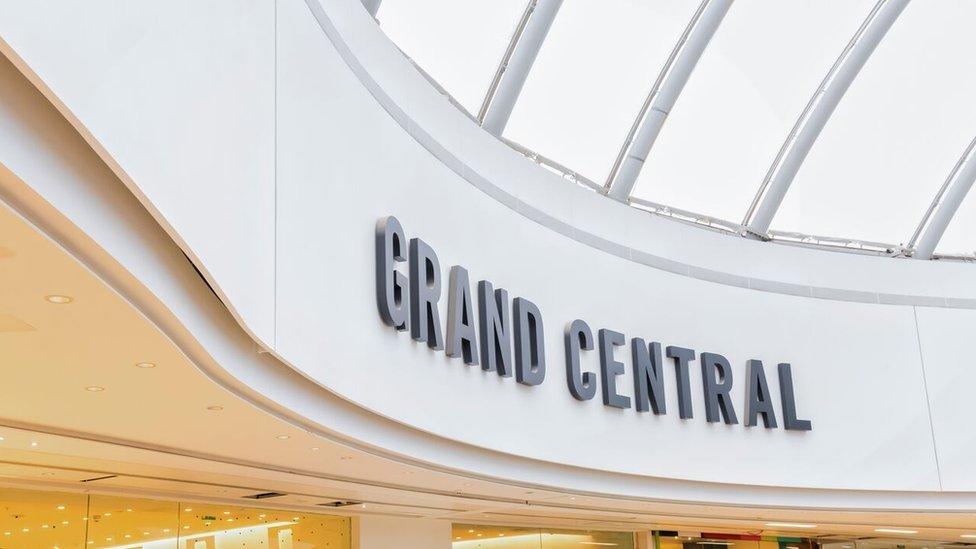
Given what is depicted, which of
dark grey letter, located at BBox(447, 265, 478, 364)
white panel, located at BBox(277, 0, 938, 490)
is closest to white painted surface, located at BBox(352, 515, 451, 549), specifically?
white panel, located at BBox(277, 0, 938, 490)

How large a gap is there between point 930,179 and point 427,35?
25.6 feet

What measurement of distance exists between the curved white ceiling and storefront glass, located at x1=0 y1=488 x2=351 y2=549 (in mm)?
5163

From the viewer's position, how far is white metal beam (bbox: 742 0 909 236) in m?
11.9

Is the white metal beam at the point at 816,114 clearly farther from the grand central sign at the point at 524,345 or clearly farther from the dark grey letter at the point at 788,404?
the grand central sign at the point at 524,345

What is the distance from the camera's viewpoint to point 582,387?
32.9ft

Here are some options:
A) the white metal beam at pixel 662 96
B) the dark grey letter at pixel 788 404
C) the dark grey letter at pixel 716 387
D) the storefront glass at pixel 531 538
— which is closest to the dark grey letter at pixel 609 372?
the dark grey letter at pixel 716 387

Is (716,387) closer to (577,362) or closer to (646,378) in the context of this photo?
(646,378)

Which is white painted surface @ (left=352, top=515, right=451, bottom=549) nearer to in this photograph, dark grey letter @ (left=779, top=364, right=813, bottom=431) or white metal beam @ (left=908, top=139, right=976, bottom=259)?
dark grey letter @ (left=779, top=364, right=813, bottom=431)

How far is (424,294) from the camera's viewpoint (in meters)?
7.68

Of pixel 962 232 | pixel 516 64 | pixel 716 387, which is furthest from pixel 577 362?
pixel 962 232

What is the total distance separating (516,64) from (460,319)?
11.0 feet

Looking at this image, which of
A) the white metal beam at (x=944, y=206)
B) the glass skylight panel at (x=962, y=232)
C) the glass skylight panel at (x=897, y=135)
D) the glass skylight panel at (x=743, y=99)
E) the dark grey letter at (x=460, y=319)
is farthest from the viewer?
the glass skylight panel at (x=962, y=232)

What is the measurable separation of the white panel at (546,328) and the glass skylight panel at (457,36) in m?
1.63

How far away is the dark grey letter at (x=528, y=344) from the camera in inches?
361
